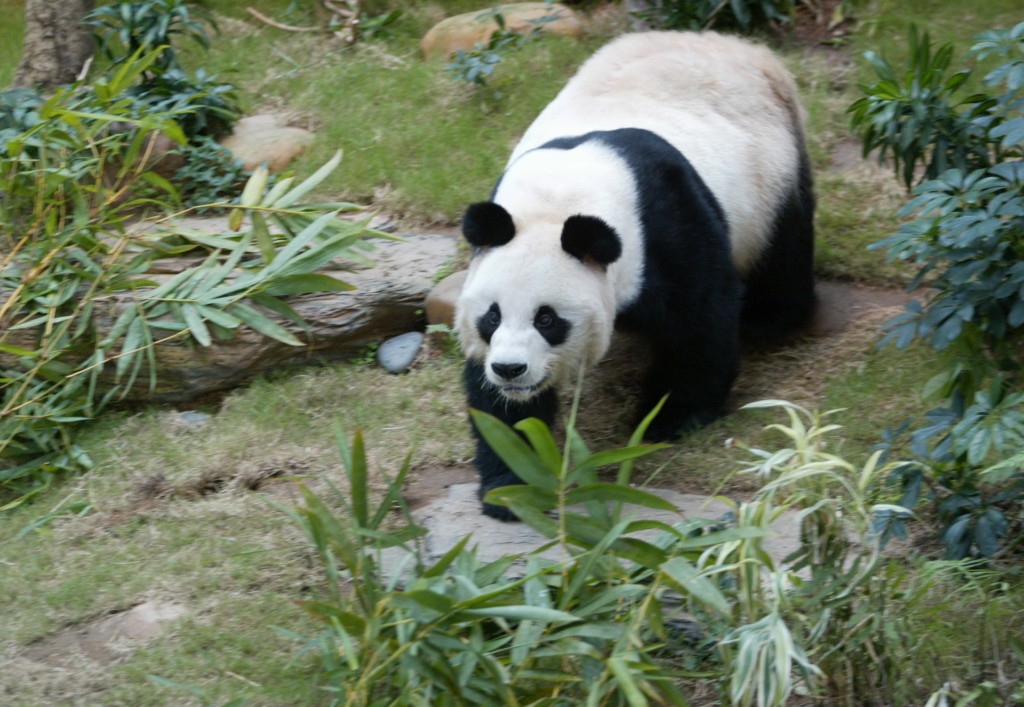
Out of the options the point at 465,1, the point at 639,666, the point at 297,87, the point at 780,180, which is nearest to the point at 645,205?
the point at 780,180

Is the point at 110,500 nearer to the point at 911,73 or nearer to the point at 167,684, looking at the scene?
the point at 167,684

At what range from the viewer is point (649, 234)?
3.77m

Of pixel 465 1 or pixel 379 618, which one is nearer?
pixel 379 618

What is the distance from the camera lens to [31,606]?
3.54 m

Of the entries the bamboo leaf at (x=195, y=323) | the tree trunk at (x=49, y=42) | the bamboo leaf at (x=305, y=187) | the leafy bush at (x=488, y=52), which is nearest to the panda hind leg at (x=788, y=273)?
the bamboo leaf at (x=305, y=187)

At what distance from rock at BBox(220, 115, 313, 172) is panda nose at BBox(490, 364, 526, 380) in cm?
268

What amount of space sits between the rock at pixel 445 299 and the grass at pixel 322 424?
16 centimetres

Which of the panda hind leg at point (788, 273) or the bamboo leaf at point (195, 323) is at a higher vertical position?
the panda hind leg at point (788, 273)

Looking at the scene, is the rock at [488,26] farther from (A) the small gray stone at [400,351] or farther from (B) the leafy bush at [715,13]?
(A) the small gray stone at [400,351]

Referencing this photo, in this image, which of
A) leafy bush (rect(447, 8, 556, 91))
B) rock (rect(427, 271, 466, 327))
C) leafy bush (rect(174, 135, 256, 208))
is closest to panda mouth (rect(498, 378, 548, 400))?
rock (rect(427, 271, 466, 327))

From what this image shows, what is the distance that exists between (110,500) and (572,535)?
2.09 meters

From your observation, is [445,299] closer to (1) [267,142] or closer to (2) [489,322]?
(2) [489,322]

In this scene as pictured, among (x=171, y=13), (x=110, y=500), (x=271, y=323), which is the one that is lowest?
(x=110, y=500)

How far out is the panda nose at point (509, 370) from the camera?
332 cm
